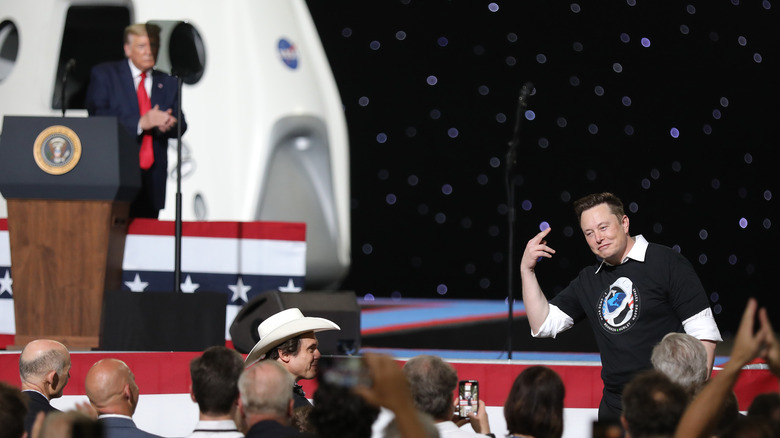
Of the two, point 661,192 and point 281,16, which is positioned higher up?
point 281,16

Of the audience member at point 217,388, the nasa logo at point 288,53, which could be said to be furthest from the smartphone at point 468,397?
the nasa logo at point 288,53

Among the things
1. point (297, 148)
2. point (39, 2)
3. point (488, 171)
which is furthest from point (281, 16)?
point (488, 171)

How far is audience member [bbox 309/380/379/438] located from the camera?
1.93 metres

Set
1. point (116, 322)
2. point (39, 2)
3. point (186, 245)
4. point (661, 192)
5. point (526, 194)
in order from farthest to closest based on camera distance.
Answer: point (526, 194)
point (661, 192)
point (39, 2)
point (186, 245)
point (116, 322)

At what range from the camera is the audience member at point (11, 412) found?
89.4 inches

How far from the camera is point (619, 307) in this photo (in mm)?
3537

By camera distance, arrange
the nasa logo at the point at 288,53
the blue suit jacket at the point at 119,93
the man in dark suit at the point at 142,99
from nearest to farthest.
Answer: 1. the man in dark suit at the point at 142,99
2. the blue suit jacket at the point at 119,93
3. the nasa logo at the point at 288,53

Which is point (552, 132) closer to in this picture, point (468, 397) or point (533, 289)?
point (533, 289)

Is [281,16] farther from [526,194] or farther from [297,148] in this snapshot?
[526,194]

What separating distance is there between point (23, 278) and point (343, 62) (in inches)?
281

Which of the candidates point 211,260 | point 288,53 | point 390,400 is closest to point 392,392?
point 390,400

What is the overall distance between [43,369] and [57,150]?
212cm

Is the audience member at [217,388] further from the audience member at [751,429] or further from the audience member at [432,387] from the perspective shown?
the audience member at [751,429]

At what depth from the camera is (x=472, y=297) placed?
12.3 meters
